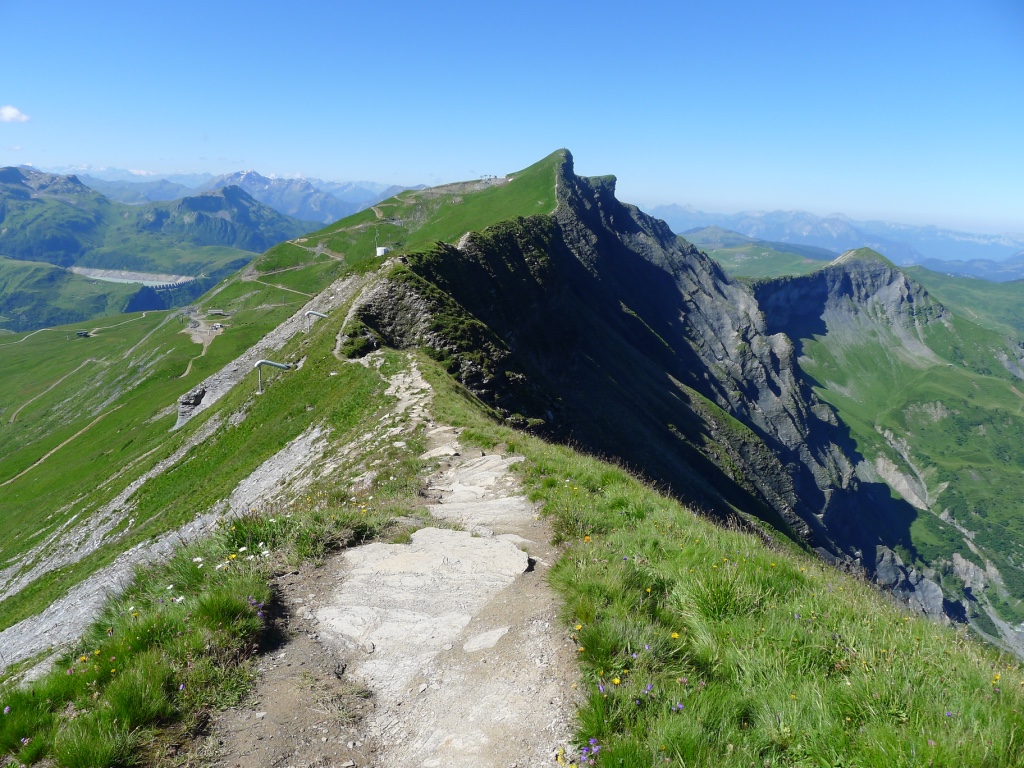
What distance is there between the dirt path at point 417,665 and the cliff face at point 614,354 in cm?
2603

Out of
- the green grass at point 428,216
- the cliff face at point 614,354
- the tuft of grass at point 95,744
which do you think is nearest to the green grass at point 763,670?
the tuft of grass at point 95,744

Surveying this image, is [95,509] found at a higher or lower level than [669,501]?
lower

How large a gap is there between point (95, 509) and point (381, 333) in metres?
33.3

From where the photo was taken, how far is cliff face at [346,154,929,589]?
4078 centimetres

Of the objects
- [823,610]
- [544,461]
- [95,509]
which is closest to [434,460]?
[544,461]

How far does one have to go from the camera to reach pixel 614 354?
309 ft

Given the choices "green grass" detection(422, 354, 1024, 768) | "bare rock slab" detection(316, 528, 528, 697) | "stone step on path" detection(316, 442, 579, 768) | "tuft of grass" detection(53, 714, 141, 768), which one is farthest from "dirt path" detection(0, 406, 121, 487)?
"green grass" detection(422, 354, 1024, 768)

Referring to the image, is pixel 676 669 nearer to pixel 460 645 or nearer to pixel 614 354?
pixel 460 645

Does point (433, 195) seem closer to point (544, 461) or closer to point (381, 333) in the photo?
point (381, 333)

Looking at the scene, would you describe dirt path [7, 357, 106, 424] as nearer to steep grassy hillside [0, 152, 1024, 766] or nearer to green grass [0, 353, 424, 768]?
steep grassy hillside [0, 152, 1024, 766]

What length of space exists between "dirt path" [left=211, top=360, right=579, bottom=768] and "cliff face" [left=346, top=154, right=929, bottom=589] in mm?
26029

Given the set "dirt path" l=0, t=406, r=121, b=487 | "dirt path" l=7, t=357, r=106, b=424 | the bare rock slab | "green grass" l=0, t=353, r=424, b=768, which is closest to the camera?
"green grass" l=0, t=353, r=424, b=768

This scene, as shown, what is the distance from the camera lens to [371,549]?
392 inches

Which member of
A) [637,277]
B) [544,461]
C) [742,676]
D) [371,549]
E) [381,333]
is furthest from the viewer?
[637,277]
